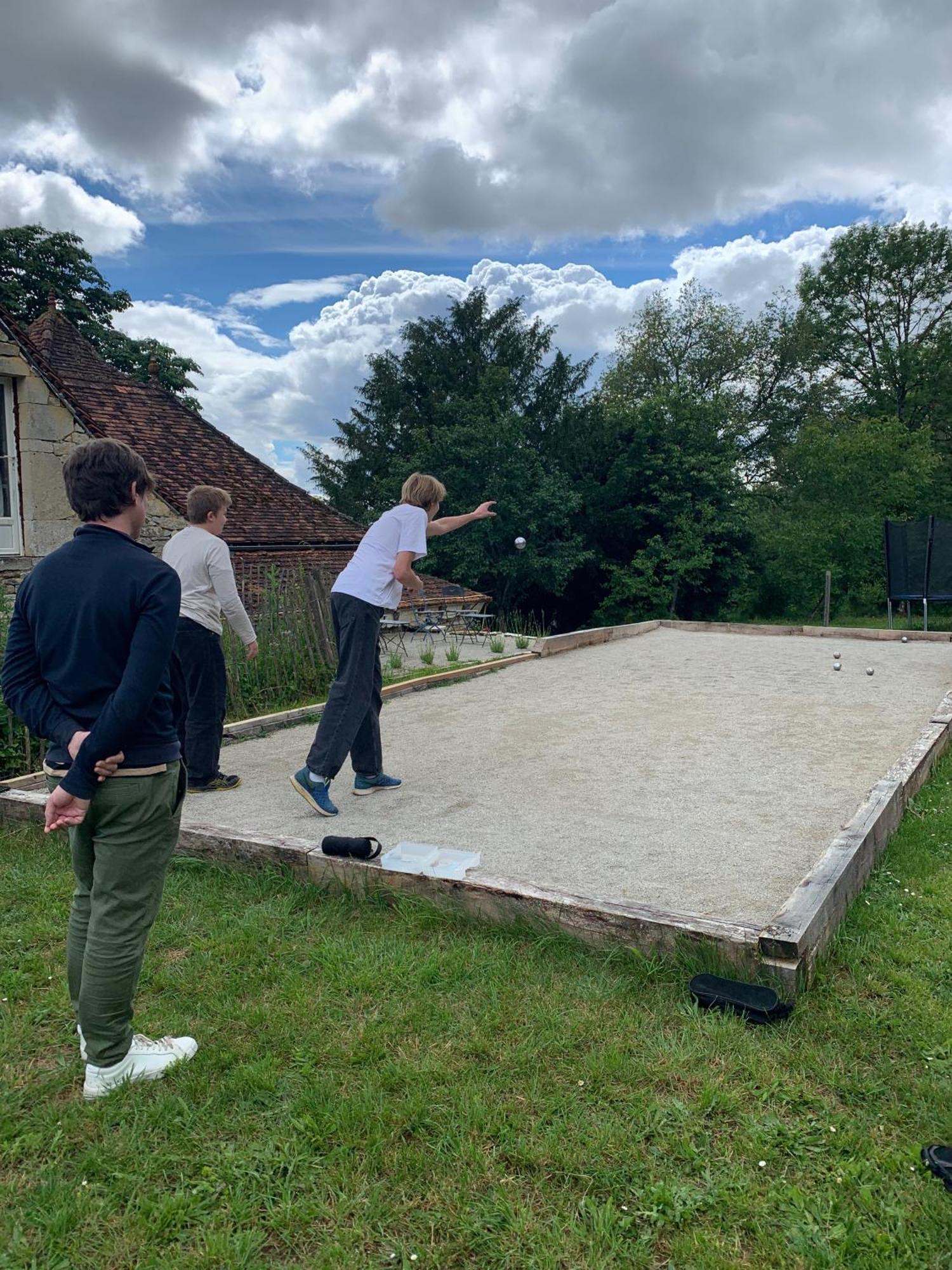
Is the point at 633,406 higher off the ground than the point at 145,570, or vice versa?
the point at 633,406

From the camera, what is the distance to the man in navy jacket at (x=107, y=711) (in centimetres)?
234

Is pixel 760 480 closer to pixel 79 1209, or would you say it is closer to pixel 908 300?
pixel 908 300

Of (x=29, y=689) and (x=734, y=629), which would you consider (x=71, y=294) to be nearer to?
(x=734, y=629)

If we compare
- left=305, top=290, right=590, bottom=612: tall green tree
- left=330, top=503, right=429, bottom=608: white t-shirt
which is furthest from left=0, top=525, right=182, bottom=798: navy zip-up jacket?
left=305, top=290, right=590, bottom=612: tall green tree

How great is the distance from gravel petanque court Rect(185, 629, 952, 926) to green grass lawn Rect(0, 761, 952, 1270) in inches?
22.5

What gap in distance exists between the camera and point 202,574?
4.84m

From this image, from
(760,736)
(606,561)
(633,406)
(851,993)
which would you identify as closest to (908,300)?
(633,406)

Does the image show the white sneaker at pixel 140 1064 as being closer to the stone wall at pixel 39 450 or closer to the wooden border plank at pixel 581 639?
the wooden border plank at pixel 581 639

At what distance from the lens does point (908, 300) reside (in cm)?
3375

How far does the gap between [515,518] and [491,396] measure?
5.10 meters

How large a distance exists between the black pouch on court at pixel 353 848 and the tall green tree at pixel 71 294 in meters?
24.1

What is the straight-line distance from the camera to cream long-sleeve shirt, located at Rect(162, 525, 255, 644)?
15.8 ft

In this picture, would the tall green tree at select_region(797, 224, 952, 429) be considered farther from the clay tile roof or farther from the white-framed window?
the white-framed window

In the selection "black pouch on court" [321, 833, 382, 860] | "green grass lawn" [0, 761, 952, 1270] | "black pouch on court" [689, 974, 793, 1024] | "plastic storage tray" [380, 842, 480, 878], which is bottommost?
"green grass lawn" [0, 761, 952, 1270]
